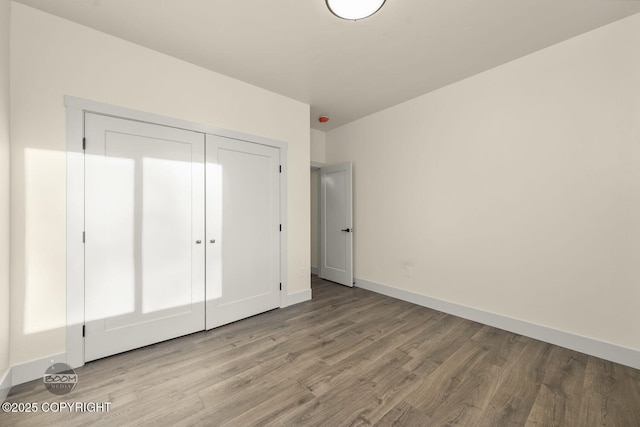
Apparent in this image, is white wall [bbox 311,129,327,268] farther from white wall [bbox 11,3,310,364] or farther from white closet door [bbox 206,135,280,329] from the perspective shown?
white wall [bbox 11,3,310,364]

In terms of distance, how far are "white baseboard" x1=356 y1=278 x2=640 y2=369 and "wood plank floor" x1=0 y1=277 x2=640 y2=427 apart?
0.07 m

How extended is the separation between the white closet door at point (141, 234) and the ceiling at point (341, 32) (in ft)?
2.63

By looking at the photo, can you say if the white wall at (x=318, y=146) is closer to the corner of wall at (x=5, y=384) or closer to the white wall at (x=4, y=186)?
the white wall at (x=4, y=186)

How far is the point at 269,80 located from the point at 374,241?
2.73 metres

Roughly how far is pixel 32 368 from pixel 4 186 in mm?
1357

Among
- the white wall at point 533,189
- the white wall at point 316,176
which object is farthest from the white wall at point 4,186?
the white wall at point 533,189

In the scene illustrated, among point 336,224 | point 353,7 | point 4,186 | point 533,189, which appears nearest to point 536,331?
point 533,189

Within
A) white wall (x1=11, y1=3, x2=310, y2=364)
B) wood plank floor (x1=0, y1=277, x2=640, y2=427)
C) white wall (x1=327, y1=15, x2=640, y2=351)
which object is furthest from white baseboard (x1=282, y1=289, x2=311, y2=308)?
white wall (x1=11, y1=3, x2=310, y2=364)

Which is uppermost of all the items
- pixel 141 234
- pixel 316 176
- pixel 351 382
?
pixel 316 176

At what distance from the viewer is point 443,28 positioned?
2.14 meters

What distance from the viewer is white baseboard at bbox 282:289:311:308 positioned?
11.1 feet

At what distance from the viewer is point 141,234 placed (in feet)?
7.62

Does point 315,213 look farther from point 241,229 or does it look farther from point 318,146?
point 241,229

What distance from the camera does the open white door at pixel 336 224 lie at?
13.7ft
